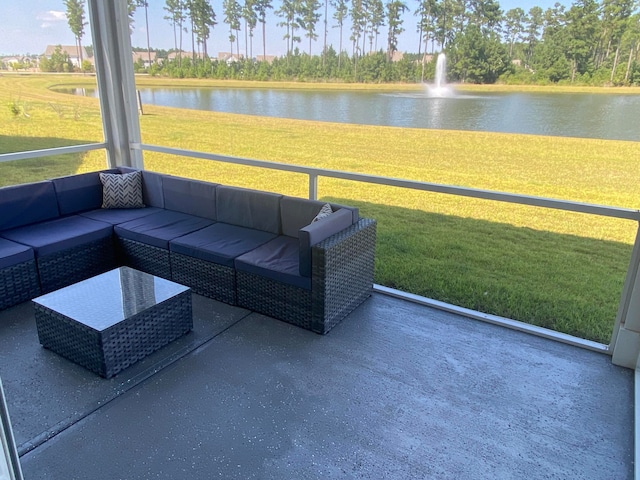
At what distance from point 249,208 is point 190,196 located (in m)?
0.70

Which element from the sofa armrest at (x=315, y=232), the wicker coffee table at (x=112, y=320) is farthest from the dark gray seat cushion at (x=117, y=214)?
the sofa armrest at (x=315, y=232)

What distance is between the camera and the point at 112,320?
8.42ft

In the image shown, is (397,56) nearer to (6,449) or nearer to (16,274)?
(16,274)

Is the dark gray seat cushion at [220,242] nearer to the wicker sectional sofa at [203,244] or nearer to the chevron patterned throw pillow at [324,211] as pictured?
the wicker sectional sofa at [203,244]

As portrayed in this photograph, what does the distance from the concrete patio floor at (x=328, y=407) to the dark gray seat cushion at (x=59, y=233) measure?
607mm

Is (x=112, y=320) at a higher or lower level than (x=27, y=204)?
lower

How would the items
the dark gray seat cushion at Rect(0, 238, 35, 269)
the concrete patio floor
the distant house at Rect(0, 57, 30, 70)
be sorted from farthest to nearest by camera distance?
the distant house at Rect(0, 57, 30, 70), the dark gray seat cushion at Rect(0, 238, 35, 269), the concrete patio floor

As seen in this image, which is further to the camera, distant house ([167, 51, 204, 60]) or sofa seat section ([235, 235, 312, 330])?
distant house ([167, 51, 204, 60])

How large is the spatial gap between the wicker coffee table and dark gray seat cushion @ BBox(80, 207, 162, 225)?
42.2 inches

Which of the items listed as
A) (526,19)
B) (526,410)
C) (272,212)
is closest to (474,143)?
Answer: (526,19)

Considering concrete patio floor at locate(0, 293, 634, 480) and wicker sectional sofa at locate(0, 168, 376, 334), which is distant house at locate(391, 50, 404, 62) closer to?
wicker sectional sofa at locate(0, 168, 376, 334)

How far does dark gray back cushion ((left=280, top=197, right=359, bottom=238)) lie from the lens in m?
3.46

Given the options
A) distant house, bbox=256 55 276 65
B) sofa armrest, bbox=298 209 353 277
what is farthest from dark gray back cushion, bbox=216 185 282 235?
distant house, bbox=256 55 276 65

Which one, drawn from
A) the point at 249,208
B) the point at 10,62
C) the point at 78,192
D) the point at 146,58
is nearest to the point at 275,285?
the point at 249,208
